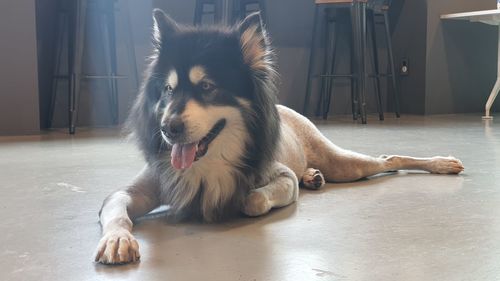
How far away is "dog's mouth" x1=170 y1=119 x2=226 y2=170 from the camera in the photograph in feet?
5.87

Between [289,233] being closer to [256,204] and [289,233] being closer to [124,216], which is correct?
[256,204]

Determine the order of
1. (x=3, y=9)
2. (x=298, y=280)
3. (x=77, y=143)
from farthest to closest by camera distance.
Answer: (x=3, y=9)
(x=77, y=143)
(x=298, y=280)

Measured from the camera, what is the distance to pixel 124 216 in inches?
64.4

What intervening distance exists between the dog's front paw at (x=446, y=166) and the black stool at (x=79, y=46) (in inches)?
118

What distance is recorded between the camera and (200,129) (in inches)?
67.6

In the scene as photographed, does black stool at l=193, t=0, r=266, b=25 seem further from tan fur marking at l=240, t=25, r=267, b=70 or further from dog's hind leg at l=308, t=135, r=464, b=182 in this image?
tan fur marking at l=240, t=25, r=267, b=70

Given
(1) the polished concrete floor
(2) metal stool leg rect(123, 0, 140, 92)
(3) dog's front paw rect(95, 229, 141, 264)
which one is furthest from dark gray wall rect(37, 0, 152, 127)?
(3) dog's front paw rect(95, 229, 141, 264)

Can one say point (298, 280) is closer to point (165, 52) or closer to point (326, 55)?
point (165, 52)

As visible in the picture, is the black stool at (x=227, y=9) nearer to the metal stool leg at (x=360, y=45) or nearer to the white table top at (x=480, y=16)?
the metal stool leg at (x=360, y=45)

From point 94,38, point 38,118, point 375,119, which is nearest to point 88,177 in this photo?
point 38,118

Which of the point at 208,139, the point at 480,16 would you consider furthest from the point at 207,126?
the point at 480,16

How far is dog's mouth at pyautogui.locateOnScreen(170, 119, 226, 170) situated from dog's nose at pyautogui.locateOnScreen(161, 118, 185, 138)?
108mm

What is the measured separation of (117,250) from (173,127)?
16.1 inches

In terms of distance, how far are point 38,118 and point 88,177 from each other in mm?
2198
